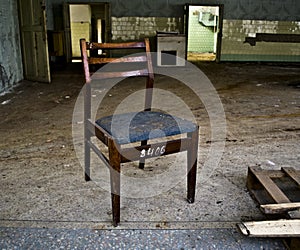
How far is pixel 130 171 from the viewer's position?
2236 mm

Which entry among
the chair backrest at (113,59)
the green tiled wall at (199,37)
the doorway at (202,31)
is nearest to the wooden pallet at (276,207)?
the chair backrest at (113,59)

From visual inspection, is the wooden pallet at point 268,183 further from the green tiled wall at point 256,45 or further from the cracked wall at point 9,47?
the green tiled wall at point 256,45

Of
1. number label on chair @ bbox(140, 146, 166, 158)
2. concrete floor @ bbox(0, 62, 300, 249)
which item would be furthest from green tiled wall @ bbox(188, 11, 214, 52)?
number label on chair @ bbox(140, 146, 166, 158)

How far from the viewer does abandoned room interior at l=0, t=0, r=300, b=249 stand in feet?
5.08

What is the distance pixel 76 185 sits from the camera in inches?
80.1

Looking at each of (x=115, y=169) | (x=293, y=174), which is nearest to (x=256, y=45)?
(x=293, y=174)

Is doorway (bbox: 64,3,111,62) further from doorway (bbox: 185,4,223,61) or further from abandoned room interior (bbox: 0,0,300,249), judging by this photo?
abandoned room interior (bbox: 0,0,300,249)

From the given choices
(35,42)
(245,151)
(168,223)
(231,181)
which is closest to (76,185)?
(168,223)

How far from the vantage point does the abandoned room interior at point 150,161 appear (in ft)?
5.08

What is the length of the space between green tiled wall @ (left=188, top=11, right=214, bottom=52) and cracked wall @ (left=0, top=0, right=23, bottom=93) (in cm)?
814

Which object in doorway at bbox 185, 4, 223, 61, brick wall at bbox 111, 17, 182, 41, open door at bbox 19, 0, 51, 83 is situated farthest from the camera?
doorway at bbox 185, 4, 223, 61

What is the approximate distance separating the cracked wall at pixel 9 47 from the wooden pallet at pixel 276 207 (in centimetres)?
422

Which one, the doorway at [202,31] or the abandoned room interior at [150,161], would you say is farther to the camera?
the doorway at [202,31]

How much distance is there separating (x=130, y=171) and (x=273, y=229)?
108 centimetres
